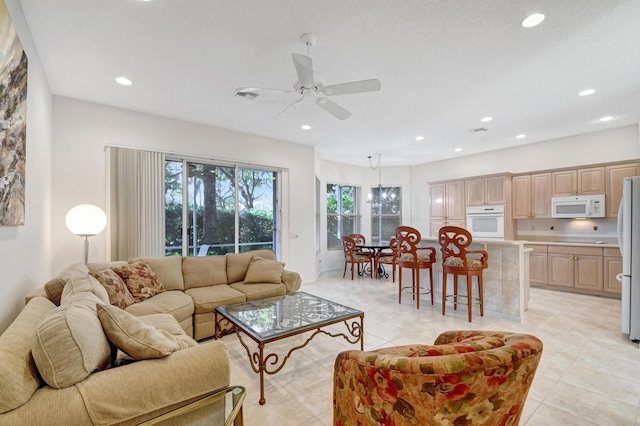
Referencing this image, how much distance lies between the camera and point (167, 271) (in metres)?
3.35

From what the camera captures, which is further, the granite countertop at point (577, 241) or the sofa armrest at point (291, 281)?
the granite countertop at point (577, 241)

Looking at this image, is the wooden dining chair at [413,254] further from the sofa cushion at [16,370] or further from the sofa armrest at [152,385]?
the sofa cushion at [16,370]

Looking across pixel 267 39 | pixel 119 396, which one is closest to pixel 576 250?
pixel 267 39

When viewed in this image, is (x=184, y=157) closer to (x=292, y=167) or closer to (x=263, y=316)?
(x=292, y=167)

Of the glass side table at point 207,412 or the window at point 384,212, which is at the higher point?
Result: the window at point 384,212

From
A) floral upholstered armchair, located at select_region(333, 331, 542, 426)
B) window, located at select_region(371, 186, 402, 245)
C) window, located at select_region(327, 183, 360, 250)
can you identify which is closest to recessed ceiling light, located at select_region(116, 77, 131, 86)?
floral upholstered armchair, located at select_region(333, 331, 542, 426)

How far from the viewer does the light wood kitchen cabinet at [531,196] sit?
5.38 metres

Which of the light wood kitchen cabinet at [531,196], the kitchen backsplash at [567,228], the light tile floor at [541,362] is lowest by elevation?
the light tile floor at [541,362]

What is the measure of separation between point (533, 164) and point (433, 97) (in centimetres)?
362

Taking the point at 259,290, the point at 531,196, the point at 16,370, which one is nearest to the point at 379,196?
the point at 531,196

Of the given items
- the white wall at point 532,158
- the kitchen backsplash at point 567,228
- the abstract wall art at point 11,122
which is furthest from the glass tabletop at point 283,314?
the white wall at point 532,158

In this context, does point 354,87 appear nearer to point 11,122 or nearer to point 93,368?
point 11,122

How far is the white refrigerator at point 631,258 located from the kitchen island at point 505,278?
0.88 meters

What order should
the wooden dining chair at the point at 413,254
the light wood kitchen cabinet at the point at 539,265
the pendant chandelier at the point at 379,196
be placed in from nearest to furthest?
the wooden dining chair at the point at 413,254 < the light wood kitchen cabinet at the point at 539,265 < the pendant chandelier at the point at 379,196
